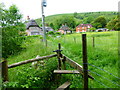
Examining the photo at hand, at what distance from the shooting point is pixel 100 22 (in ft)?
11.3

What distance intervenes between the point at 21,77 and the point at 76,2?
3.43 meters

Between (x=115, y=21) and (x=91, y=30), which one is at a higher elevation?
(x=115, y=21)

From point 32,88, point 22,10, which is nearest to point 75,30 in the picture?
point 22,10

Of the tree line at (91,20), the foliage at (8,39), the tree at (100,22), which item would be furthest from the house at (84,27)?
the foliage at (8,39)

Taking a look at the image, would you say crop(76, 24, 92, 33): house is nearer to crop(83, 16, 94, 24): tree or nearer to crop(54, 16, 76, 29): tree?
crop(83, 16, 94, 24): tree

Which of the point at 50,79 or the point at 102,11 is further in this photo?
the point at 102,11

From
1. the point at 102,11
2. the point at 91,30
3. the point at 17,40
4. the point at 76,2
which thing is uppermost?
the point at 76,2

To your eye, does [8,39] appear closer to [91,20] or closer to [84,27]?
[84,27]

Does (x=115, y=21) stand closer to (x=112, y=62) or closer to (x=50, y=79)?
(x=112, y=62)

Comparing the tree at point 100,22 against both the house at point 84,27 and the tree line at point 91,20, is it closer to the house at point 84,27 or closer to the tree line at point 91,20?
the tree line at point 91,20

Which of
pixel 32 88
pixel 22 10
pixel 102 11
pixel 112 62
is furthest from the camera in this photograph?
pixel 22 10

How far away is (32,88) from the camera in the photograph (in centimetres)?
173

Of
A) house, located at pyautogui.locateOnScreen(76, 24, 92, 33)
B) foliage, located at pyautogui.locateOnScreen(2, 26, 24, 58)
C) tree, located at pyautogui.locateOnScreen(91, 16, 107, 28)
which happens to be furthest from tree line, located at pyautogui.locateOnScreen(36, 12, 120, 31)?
foliage, located at pyautogui.locateOnScreen(2, 26, 24, 58)

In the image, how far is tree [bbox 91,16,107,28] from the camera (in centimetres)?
Result: 334
